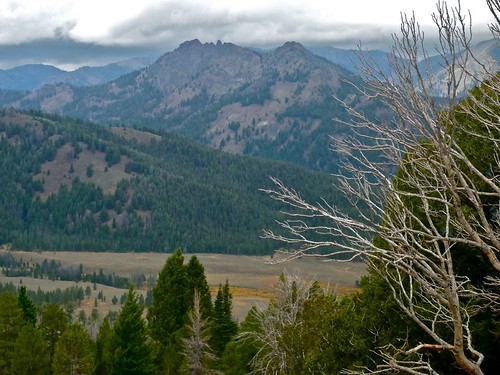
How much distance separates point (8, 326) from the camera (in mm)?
35094

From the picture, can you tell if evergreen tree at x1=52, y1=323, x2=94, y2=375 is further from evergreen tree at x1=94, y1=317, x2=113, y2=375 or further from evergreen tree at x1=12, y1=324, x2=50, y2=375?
evergreen tree at x1=94, y1=317, x2=113, y2=375

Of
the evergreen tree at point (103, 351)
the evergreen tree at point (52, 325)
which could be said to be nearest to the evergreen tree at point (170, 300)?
the evergreen tree at point (103, 351)

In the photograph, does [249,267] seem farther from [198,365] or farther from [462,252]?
[462,252]

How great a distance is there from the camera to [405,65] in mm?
7938

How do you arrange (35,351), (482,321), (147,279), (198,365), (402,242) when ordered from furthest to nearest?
(147,279) < (35,351) < (198,365) < (482,321) < (402,242)

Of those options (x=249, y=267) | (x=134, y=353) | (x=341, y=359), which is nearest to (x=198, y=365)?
(x=134, y=353)

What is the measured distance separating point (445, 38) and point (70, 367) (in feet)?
97.0

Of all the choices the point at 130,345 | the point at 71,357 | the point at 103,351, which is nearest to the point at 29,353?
the point at 71,357

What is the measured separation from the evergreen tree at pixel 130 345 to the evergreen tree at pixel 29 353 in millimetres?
4329

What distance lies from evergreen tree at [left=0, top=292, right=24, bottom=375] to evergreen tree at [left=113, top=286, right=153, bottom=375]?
6178 millimetres

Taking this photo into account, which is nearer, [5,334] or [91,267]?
[5,334]

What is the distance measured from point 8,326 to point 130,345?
7708 mm

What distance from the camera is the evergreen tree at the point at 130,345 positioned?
3450cm

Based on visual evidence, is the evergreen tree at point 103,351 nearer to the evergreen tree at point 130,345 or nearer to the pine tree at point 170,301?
the evergreen tree at point 130,345
